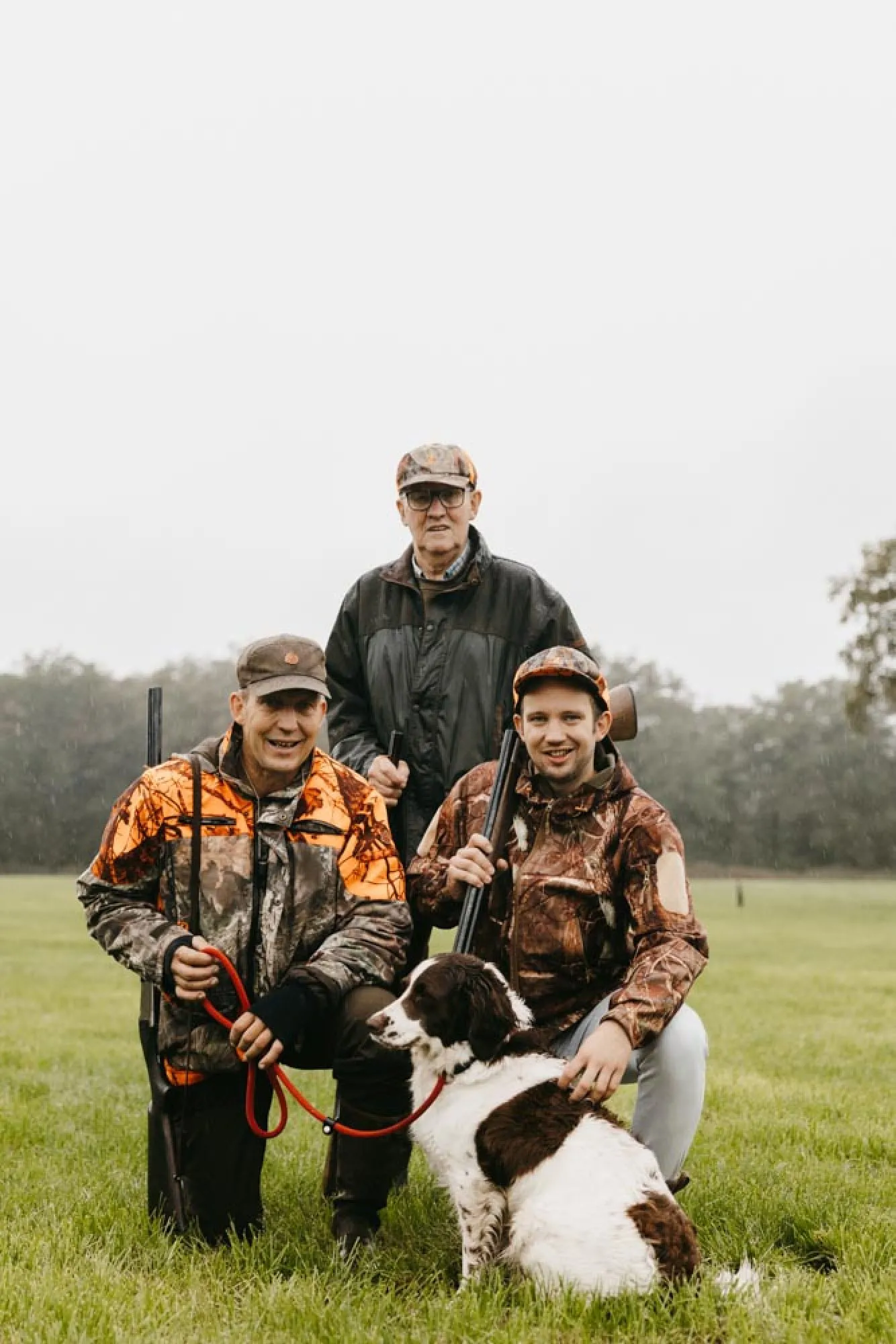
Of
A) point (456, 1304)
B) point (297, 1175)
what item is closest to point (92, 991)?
point (297, 1175)

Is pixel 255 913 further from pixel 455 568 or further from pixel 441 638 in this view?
pixel 455 568

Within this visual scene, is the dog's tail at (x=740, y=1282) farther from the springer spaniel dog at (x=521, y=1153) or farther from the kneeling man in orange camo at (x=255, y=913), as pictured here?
the kneeling man in orange camo at (x=255, y=913)

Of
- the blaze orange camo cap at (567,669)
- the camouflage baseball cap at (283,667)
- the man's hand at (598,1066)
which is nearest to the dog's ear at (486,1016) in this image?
the man's hand at (598,1066)

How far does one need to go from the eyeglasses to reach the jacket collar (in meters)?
0.30

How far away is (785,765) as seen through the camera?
9962cm

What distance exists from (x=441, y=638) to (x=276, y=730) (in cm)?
114

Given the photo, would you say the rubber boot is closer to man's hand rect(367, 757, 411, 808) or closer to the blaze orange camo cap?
man's hand rect(367, 757, 411, 808)

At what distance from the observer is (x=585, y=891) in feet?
17.5

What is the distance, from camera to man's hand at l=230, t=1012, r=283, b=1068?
16.7 ft

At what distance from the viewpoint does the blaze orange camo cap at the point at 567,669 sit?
208 inches

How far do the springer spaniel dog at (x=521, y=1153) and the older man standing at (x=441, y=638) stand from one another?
1.56m

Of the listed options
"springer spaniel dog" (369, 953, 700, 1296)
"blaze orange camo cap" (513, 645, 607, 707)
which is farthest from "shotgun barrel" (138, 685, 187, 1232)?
"blaze orange camo cap" (513, 645, 607, 707)

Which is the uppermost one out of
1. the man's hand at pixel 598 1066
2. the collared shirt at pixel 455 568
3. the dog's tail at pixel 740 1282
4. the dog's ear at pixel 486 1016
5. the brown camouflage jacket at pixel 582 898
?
the collared shirt at pixel 455 568

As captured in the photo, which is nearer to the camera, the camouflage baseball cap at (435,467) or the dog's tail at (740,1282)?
the dog's tail at (740,1282)
